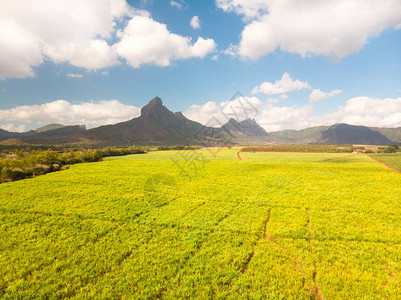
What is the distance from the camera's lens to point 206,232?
13.8 metres

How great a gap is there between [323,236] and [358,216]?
7.09m

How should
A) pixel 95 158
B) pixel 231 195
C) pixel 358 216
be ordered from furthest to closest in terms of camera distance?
1. pixel 95 158
2. pixel 231 195
3. pixel 358 216

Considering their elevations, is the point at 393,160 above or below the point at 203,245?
above

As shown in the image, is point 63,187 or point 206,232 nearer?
point 206,232

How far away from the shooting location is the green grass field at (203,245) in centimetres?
862

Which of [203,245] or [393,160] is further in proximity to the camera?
[393,160]

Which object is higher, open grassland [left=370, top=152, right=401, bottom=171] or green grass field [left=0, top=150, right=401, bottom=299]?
open grassland [left=370, top=152, right=401, bottom=171]

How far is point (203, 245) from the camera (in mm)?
12031

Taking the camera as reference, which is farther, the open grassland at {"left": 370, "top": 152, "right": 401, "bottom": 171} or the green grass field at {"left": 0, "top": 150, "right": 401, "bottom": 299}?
the open grassland at {"left": 370, "top": 152, "right": 401, "bottom": 171}

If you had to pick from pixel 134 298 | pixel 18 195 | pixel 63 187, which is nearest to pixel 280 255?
pixel 134 298

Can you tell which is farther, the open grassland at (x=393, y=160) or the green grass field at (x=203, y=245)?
the open grassland at (x=393, y=160)

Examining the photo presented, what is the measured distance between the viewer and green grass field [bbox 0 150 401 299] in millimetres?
8625

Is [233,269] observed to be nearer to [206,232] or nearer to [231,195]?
A: [206,232]

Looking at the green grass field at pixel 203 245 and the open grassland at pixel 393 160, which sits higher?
the open grassland at pixel 393 160
